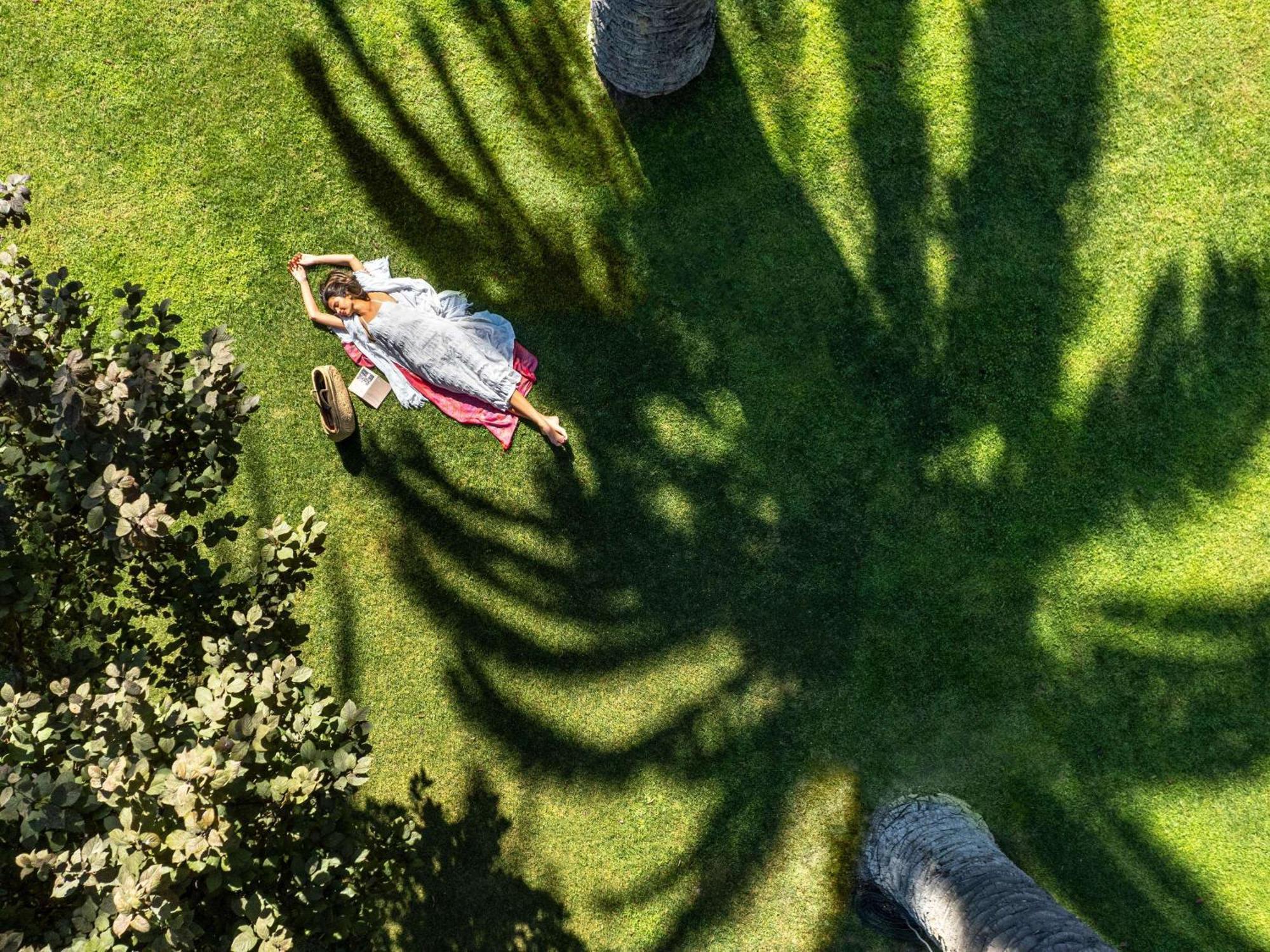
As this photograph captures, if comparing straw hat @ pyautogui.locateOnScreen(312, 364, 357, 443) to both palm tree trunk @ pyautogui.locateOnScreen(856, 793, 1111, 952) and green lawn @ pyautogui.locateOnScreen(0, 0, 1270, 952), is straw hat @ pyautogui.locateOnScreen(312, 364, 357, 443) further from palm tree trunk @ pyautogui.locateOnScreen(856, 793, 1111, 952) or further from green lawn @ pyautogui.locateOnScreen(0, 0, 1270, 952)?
palm tree trunk @ pyautogui.locateOnScreen(856, 793, 1111, 952)

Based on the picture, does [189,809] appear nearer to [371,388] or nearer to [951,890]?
[371,388]

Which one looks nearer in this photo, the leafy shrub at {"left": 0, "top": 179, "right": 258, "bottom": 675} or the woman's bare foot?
the leafy shrub at {"left": 0, "top": 179, "right": 258, "bottom": 675}

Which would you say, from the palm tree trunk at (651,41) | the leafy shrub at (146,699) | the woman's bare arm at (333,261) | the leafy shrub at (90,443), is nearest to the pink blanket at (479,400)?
the woman's bare arm at (333,261)

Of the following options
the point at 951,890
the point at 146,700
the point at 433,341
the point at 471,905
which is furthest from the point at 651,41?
the point at 471,905

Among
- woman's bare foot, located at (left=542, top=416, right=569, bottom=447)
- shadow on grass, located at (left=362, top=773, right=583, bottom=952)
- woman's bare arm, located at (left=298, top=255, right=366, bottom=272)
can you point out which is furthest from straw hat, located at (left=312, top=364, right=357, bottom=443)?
shadow on grass, located at (left=362, top=773, right=583, bottom=952)

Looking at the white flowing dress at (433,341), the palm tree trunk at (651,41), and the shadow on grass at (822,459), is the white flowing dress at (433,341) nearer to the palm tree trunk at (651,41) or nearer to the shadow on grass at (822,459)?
the shadow on grass at (822,459)
